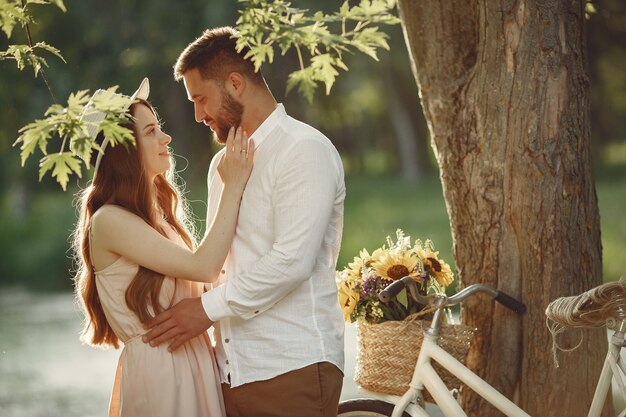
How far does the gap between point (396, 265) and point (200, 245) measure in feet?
3.15

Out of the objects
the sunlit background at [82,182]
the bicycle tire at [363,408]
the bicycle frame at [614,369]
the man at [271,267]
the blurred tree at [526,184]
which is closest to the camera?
the bicycle frame at [614,369]

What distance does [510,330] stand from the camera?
4.75 m

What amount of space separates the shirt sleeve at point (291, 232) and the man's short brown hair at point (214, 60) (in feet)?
1.37

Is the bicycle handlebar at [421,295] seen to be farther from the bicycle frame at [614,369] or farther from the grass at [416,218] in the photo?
the grass at [416,218]

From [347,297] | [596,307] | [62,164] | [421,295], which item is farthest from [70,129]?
[596,307]

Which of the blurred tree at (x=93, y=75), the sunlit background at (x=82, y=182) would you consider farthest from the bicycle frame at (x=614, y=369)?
the blurred tree at (x=93, y=75)

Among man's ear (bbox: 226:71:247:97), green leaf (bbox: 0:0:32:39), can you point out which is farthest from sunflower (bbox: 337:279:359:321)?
green leaf (bbox: 0:0:32:39)

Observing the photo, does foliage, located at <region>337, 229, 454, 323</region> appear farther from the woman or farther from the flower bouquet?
the woman

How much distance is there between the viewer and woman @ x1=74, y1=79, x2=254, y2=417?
153 inches

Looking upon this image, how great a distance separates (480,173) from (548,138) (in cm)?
35

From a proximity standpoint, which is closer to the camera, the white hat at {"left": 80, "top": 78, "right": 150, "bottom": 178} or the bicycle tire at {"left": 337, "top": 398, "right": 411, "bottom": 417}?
the white hat at {"left": 80, "top": 78, "right": 150, "bottom": 178}

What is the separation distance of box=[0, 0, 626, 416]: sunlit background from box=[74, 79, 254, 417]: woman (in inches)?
140

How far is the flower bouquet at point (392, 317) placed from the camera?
4.29 meters

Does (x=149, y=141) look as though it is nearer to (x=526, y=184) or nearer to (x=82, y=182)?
(x=526, y=184)
